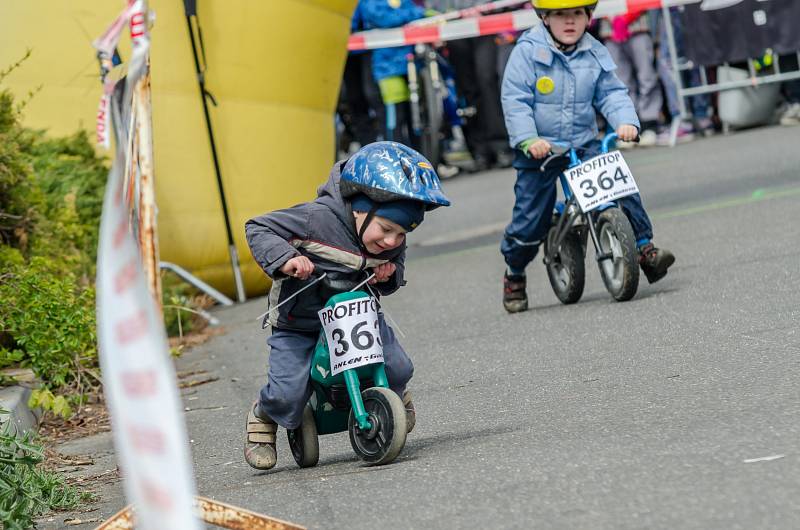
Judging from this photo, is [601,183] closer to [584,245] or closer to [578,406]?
[584,245]

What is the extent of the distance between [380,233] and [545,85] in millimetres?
3421

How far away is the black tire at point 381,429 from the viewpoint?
530 centimetres

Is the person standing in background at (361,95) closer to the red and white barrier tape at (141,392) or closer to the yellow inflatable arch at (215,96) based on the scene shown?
the yellow inflatable arch at (215,96)

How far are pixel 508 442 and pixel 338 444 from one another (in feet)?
3.35

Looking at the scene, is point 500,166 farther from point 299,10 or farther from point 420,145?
point 299,10

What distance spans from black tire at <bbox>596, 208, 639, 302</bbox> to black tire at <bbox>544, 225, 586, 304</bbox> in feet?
0.71

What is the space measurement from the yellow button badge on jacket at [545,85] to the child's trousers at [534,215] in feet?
1.42

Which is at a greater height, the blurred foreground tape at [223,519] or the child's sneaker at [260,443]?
the blurred foreground tape at [223,519]

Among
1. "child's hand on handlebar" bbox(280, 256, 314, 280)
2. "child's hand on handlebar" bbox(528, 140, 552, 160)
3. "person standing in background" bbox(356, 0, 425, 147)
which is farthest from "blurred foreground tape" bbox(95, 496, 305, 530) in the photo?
"person standing in background" bbox(356, 0, 425, 147)

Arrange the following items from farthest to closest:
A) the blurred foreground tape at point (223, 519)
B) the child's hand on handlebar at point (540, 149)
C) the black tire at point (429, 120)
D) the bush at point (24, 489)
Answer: the black tire at point (429, 120) → the child's hand on handlebar at point (540, 149) → the bush at point (24, 489) → the blurred foreground tape at point (223, 519)

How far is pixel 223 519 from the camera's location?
442cm

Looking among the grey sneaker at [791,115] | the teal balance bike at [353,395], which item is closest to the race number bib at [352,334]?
the teal balance bike at [353,395]

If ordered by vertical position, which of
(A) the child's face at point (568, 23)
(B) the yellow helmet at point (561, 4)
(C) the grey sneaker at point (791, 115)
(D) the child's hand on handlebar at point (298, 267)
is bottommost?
(C) the grey sneaker at point (791, 115)

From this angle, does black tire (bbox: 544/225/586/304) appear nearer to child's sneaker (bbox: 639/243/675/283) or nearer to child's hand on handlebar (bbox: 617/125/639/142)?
child's sneaker (bbox: 639/243/675/283)
